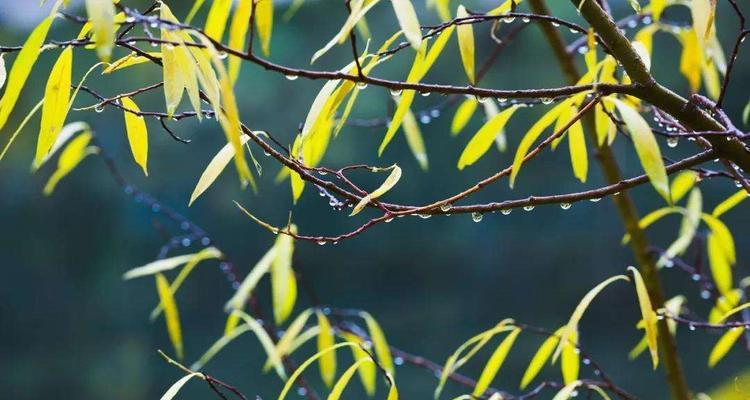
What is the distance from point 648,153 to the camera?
1.24ft

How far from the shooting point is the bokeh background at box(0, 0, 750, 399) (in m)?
1.56

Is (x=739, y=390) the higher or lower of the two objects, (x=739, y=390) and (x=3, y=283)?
the higher

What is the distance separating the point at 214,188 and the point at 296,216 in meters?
0.18

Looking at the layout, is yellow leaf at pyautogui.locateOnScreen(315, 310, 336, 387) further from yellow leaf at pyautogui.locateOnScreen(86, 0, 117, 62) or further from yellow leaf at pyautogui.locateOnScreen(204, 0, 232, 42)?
yellow leaf at pyautogui.locateOnScreen(86, 0, 117, 62)

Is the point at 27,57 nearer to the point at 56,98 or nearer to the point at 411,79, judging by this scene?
the point at 56,98

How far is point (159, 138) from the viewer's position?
159 cm

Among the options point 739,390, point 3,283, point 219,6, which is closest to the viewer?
point 219,6

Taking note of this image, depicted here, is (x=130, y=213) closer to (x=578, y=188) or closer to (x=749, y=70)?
(x=578, y=188)

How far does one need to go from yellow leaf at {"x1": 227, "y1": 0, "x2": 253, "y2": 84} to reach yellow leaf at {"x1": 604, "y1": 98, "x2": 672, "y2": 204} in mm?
188

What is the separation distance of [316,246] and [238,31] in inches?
50.7

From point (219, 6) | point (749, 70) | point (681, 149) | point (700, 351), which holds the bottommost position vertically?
point (700, 351)

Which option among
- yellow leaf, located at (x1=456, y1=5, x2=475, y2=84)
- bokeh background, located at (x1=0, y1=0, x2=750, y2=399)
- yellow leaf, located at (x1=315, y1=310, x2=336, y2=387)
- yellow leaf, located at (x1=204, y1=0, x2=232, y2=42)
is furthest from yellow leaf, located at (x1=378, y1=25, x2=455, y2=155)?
bokeh background, located at (x1=0, y1=0, x2=750, y2=399)

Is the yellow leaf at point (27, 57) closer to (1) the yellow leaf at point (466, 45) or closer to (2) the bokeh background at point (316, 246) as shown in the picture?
(1) the yellow leaf at point (466, 45)

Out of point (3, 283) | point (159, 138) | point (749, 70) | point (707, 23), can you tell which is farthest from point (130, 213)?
point (707, 23)
